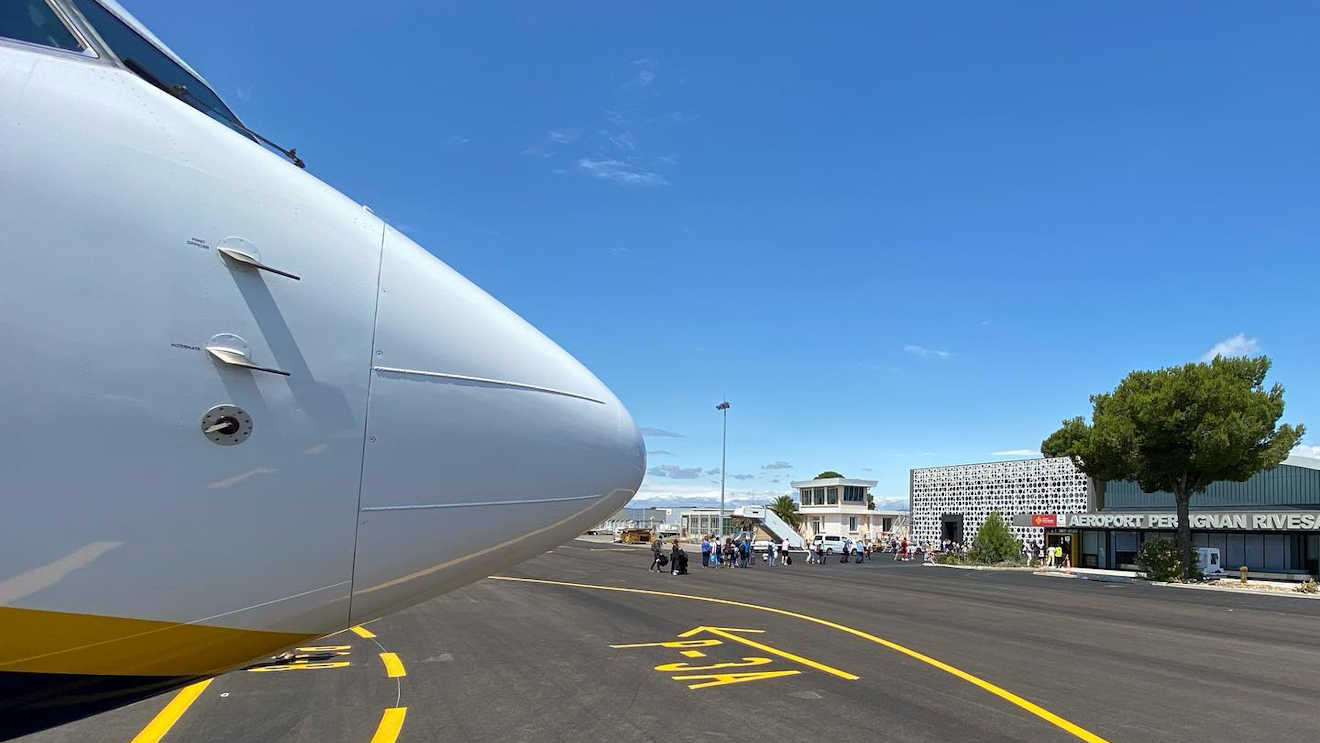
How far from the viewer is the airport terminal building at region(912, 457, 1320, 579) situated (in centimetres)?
3588

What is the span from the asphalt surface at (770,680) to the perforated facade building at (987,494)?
32046 mm

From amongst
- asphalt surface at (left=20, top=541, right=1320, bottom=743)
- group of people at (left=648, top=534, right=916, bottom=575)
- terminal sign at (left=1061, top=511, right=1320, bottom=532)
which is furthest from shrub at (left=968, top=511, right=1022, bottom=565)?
asphalt surface at (left=20, top=541, right=1320, bottom=743)

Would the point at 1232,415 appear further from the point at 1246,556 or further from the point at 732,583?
the point at 732,583

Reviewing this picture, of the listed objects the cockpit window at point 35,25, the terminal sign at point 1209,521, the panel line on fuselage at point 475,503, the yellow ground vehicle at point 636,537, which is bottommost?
the yellow ground vehicle at point 636,537

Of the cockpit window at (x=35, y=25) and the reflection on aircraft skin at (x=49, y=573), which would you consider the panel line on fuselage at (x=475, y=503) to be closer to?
the reflection on aircraft skin at (x=49, y=573)

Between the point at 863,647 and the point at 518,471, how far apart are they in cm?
995

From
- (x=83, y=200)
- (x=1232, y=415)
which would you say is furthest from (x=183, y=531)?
(x=1232, y=415)

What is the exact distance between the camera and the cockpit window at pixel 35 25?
2389 mm

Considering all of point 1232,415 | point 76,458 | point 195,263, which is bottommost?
point 76,458

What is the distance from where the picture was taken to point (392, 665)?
9445mm

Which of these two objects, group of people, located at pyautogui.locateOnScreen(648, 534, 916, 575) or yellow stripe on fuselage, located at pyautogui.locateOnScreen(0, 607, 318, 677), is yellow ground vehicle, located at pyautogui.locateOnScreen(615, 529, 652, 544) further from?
yellow stripe on fuselage, located at pyautogui.locateOnScreen(0, 607, 318, 677)

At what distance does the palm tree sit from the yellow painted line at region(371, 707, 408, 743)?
7435cm

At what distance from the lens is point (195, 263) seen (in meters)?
2.43

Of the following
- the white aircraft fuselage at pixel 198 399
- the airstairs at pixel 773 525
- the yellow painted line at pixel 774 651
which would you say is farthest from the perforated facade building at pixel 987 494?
the white aircraft fuselage at pixel 198 399
